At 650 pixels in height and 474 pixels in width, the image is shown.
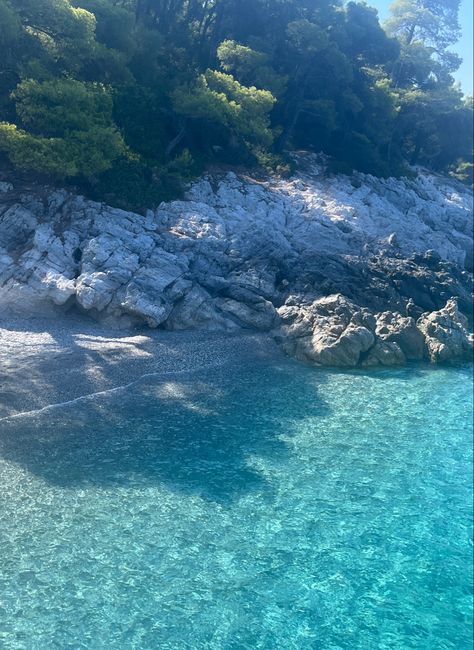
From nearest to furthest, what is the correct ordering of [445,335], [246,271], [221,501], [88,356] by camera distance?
[221,501]
[88,356]
[445,335]
[246,271]

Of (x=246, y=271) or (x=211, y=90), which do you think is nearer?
(x=246, y=271)

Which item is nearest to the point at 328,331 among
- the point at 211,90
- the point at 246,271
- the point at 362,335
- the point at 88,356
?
the point at 362,335

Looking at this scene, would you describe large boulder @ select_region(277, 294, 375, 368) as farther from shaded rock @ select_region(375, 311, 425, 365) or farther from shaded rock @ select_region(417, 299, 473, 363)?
shaded rock @ select_region(417, 299, 473, 363)

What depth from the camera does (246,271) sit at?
30516mm

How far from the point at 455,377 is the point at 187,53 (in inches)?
1256

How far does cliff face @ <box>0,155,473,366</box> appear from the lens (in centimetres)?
2561

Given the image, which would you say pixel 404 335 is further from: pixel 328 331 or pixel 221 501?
pixel 221 501

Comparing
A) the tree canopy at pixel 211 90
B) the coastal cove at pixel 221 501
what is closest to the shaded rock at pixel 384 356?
the coastal cove at pixel 221 501

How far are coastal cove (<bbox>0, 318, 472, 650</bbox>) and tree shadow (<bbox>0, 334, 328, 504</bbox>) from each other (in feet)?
0.23

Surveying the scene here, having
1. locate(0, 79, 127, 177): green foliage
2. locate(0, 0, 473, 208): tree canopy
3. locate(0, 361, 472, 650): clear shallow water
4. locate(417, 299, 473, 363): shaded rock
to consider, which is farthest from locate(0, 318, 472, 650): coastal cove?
locate(0, 0, 473, 208): tree canopy

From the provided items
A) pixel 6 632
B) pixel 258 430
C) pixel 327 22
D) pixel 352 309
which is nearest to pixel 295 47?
pixel 327 22

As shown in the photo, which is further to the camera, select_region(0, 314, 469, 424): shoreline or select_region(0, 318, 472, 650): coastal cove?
select_region(0, 314, 469, 424): shoreline

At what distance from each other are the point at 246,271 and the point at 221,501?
16.9 meters

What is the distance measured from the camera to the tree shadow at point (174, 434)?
1653 centimetres
